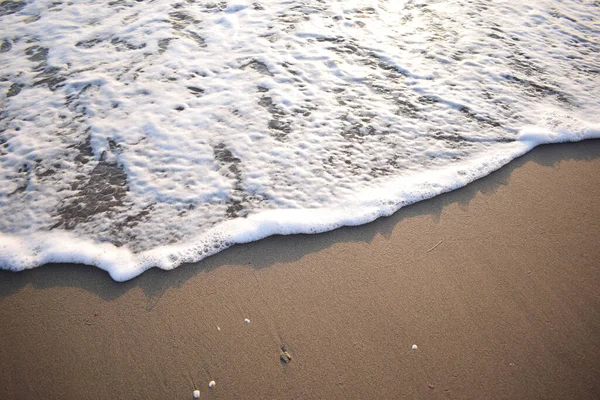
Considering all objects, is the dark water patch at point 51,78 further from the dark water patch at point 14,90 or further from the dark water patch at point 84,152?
the dark water patch at point 84,152

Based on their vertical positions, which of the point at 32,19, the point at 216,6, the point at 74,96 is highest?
the point at 216,6

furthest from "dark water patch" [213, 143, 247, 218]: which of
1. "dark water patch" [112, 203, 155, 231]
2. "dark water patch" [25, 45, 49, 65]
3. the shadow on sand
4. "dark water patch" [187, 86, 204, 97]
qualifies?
"dark water patch" [25, 45, 49, 65]

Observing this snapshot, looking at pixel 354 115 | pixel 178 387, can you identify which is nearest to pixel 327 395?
pixel 178 387

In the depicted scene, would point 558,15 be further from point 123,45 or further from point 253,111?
point 123,45

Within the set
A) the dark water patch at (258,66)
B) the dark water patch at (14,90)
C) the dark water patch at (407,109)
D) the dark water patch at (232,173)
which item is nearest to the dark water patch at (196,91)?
the dark water patch at (258,66)

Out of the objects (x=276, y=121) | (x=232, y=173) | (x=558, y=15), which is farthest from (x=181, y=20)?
(x=558, y=15)

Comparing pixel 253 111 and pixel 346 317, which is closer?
pixel 346 317
